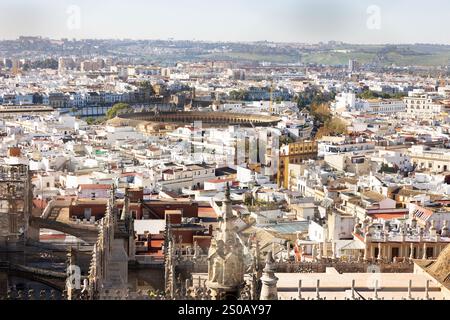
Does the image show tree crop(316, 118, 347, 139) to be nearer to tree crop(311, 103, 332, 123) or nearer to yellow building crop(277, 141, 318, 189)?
tree crop(311, 103, 332, 123)

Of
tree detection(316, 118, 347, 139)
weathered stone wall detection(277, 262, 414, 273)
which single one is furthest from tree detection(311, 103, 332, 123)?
weathered stone wall detection(277, 262, 414, 273)

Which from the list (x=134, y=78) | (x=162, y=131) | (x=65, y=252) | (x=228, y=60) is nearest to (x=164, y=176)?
(x=65, y=252)

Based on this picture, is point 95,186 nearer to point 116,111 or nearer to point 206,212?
point 206,212

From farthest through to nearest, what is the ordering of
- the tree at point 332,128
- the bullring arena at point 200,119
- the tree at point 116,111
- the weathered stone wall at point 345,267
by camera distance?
the tree at point 116,111
the bullring arena at point 200,119
the tree at point 332,128
the weathered stone wall at point 345,267

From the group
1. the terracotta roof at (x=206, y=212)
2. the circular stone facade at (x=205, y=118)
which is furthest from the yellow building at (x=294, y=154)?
the circular stone facade at (x=205, y=118)

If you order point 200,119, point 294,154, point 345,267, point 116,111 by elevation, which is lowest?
point 200,119

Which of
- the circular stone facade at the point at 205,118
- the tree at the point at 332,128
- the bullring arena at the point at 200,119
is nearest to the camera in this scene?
the tree at the point at 332,128

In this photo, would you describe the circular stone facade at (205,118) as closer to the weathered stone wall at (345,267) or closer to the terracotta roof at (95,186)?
the terracotta roof at (95,186)

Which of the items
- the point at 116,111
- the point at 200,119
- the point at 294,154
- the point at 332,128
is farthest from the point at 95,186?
the point at 116,111
